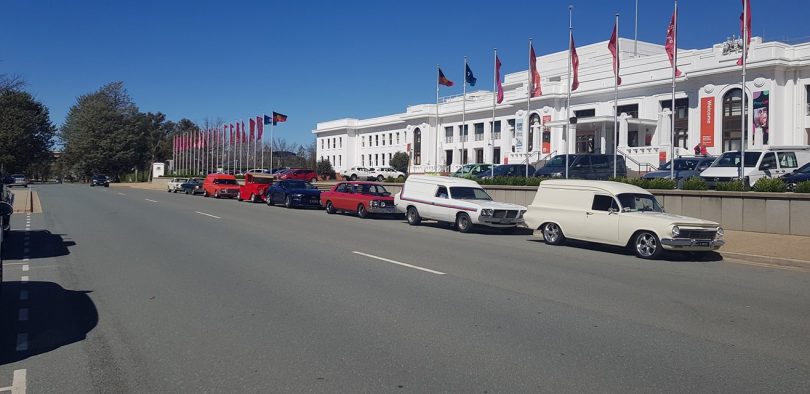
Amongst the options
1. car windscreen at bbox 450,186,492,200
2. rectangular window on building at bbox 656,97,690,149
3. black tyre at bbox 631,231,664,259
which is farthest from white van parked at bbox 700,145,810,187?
rectangular window on building at bbox 656,97,690,149

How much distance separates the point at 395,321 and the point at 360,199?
17951mm

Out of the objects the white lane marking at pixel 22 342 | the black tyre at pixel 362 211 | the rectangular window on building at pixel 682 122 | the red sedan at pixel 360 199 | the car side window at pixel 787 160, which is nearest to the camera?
the white lane marking at pixel 22 342

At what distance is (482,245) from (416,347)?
32.7ft

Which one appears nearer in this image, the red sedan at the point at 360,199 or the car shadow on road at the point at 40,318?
the car shadow on road at the point at 40,318

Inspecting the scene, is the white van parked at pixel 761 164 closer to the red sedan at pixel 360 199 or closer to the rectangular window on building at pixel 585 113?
the red sedan at pixel 360 199

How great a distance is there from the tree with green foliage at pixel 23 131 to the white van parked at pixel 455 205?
4475 cm

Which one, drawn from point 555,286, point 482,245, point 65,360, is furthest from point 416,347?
point 482,245

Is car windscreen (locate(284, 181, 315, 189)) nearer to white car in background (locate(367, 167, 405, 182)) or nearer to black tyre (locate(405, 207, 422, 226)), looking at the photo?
black tyre (locate(405, 207, 422, 226))

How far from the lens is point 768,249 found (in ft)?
48.5

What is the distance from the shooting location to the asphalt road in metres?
5.54

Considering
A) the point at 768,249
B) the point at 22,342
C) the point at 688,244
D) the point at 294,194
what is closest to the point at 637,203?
the point at 688,244

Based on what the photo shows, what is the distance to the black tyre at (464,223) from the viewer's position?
19.8 meters

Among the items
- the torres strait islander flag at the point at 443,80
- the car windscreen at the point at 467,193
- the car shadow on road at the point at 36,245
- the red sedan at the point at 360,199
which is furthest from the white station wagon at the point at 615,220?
the torres strait islander flag at the point at 443,80

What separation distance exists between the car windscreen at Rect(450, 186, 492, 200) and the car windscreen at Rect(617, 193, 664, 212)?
6365mm
